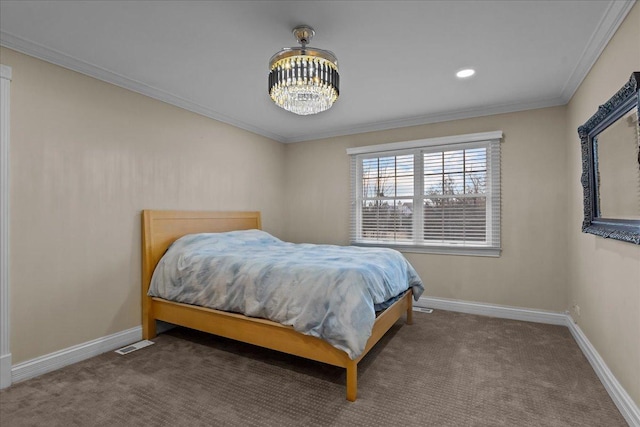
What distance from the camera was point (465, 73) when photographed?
9.50 ft

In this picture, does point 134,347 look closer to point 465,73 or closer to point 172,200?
point 172,200

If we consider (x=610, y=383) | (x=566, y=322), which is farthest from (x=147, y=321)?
(x=566, y=322)

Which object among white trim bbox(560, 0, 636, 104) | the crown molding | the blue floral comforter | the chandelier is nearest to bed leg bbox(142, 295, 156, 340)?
the blue floral comforter

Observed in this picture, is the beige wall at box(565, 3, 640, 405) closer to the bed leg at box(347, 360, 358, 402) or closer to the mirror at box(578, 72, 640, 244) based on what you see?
the mirror at box(578, 72, 640, 244)

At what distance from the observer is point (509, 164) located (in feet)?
→ 12.3

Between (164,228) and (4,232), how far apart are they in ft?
4.06

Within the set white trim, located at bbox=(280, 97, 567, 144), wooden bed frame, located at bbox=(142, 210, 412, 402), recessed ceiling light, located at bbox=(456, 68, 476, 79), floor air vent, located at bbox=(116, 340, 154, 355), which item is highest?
recessed ceiling light, located at bbox=(456, 68, 476, 79)

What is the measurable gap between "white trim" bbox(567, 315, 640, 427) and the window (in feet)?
4.05

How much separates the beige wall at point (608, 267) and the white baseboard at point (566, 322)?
6cm

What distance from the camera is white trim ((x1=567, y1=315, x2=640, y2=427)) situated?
1.82m

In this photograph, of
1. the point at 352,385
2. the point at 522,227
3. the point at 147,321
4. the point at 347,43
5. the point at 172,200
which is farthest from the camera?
the point at 522,227

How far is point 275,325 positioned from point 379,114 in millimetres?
2829

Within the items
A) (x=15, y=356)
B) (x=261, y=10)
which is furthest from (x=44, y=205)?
(x=261, y=10)

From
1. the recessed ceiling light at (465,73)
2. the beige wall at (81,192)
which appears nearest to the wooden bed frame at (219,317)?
the beige wall at (81,192)
